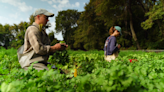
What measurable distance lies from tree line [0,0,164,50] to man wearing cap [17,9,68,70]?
2.68 meters

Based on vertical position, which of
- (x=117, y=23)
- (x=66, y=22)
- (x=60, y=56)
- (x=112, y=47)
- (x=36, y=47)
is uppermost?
(x=66, y=22)

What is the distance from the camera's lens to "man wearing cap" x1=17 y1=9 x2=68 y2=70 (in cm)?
223

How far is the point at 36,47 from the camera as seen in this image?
2.22 m

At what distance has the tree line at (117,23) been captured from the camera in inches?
673

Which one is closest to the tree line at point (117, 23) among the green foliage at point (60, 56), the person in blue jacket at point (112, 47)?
the green foliage at point (60, 56)

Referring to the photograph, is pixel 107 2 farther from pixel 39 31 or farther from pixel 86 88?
pixel 86 88

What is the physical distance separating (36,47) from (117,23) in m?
22.3

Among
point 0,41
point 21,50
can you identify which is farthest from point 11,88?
point 0,41

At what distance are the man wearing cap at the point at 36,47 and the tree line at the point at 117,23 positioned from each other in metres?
2.68

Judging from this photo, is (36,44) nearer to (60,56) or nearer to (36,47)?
(36,47)

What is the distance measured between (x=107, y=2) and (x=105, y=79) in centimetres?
1926

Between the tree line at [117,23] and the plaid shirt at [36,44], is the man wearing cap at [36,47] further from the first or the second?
the tree line at [117,23]

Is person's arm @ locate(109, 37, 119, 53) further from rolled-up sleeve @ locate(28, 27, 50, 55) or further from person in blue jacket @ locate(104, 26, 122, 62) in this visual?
rolled-up sleeve @ locate(28, 27, 50, 55)

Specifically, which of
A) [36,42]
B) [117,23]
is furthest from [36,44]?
[117,23]
